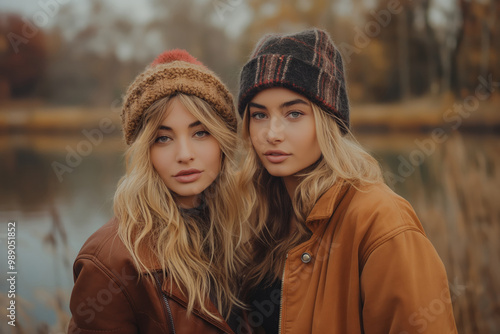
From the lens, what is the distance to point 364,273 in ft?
4.62

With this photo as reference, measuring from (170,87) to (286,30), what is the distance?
2130mm

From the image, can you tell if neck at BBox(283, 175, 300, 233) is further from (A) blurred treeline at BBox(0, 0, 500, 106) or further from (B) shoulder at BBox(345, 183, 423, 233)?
(A) blurred treeline at BBox(0, 0, 500, 106)

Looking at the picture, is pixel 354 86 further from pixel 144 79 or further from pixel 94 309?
pixel 94 309

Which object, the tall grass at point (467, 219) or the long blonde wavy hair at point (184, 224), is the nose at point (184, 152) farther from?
the tall grass at point (467, 219)

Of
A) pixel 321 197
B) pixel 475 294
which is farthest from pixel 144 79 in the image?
pixel 475 294

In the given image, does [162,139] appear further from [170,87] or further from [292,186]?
[292,186]

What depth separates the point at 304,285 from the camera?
1556 mm

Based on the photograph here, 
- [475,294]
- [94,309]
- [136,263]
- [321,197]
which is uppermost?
[321,197]

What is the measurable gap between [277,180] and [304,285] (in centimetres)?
60

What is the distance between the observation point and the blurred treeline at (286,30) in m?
3.42

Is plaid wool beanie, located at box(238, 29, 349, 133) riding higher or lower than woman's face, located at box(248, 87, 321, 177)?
higher

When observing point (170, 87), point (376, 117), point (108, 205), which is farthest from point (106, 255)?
point (376, 117)

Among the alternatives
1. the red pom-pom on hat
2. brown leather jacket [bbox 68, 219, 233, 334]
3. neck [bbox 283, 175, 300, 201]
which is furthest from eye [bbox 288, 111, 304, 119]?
brown leather jacket [bbox 68, 219, 233, 334]

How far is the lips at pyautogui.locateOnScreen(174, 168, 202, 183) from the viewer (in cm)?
166
